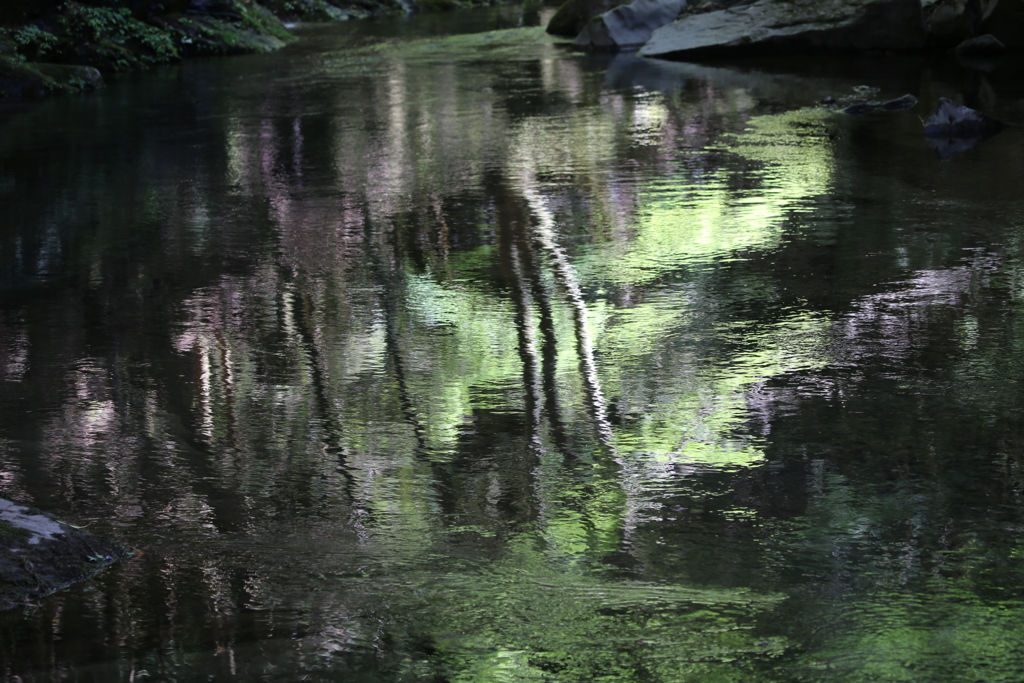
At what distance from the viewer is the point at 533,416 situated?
461 centimetres

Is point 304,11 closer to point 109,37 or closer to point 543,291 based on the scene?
point 109,37

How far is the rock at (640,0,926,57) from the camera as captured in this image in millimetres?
16781

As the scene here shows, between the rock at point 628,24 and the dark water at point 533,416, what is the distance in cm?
1129

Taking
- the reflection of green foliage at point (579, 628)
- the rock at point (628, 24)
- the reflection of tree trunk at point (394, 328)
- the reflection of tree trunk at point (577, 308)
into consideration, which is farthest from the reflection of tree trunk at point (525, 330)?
the rock at point (628, 24)

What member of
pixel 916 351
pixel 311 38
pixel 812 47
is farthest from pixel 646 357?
pixel 311 38

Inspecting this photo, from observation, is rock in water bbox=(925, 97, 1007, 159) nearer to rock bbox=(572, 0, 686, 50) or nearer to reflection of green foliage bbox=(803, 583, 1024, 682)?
reflection of green foliage bbox=(803, 583, 1024, 682)

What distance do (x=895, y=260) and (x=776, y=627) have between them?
3.75 m

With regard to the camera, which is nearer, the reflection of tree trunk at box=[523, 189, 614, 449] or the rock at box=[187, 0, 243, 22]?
the reflection of tree trunk at box=[523, 189, 614, 449]

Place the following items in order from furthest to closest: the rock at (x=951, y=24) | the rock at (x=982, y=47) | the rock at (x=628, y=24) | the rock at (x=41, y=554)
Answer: the rock at (x=628, y=24), the rock at (x=951, y=24), the rock at (x=982, y=47), the rock at (x=41, y=554)

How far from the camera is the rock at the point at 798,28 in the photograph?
661 inches

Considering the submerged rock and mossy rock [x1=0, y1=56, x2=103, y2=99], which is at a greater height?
mossy rock [x1=0, y1=56, x2=103, y2=99]

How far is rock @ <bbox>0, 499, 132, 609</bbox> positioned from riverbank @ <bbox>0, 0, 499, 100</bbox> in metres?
15.3

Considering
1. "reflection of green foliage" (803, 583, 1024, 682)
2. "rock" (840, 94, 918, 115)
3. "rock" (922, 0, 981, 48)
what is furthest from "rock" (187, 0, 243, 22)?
"reflection of green foliage" (803, 583, 1024, 682)

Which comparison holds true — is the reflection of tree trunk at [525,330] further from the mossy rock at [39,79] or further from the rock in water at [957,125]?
the mossy rock at [39,79]
